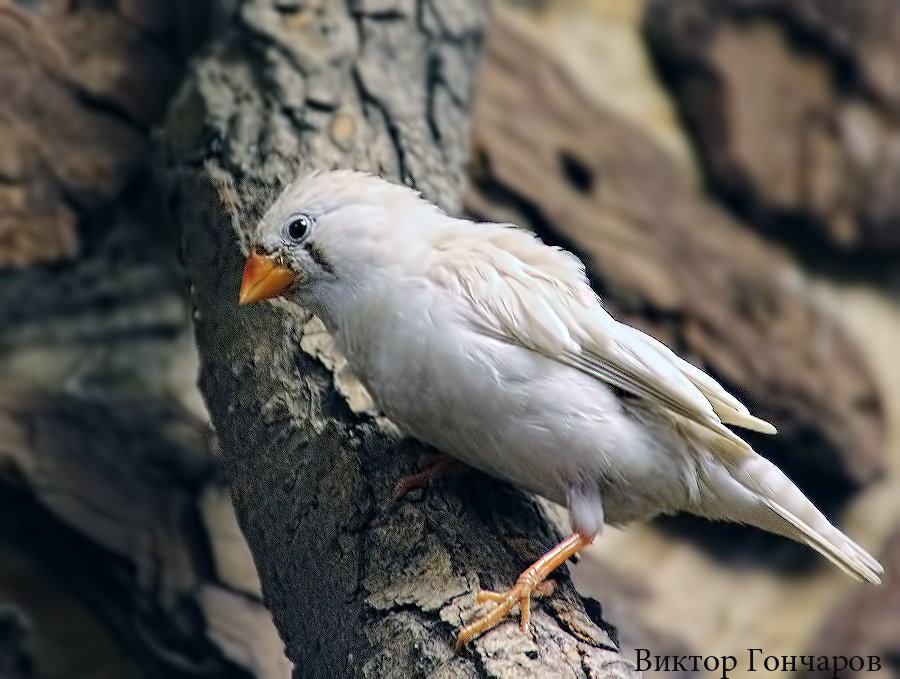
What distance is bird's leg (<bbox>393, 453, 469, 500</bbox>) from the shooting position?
2.79 meters

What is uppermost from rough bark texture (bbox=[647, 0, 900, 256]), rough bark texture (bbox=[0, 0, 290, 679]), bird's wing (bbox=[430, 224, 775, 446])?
rough bark texture (bbox=[647, 0, 900, 256])

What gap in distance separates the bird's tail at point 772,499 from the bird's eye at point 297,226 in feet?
4.14

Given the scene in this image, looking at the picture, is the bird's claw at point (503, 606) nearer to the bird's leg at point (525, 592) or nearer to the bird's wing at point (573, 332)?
the bird's leg at point (525, 592)

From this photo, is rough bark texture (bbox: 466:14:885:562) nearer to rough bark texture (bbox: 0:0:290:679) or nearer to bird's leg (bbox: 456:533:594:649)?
rough bark texture (bbox: 0:0:290:679)

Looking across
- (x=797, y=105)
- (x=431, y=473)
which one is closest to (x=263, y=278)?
(x=431, y=473)

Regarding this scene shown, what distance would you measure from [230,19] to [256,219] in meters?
1.10

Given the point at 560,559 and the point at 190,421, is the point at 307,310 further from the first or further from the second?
the point at 190,421

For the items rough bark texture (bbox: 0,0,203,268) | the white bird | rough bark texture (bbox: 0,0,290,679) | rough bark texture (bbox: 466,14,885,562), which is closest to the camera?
the white bird

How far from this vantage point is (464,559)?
8.60ft

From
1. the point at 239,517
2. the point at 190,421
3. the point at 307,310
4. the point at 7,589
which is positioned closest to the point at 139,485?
the point at 190,421

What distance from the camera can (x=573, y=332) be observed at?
278cm

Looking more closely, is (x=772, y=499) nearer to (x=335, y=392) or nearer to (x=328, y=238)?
(x=335, y=392)

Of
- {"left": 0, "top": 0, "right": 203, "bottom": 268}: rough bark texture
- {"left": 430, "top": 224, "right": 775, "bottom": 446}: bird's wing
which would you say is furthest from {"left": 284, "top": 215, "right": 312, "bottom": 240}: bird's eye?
{"left": 0, "top": 0, "right": 203, "bottom": 268}: rough bark texture

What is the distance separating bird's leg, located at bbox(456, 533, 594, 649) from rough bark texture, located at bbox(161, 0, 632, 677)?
0.11 ft
